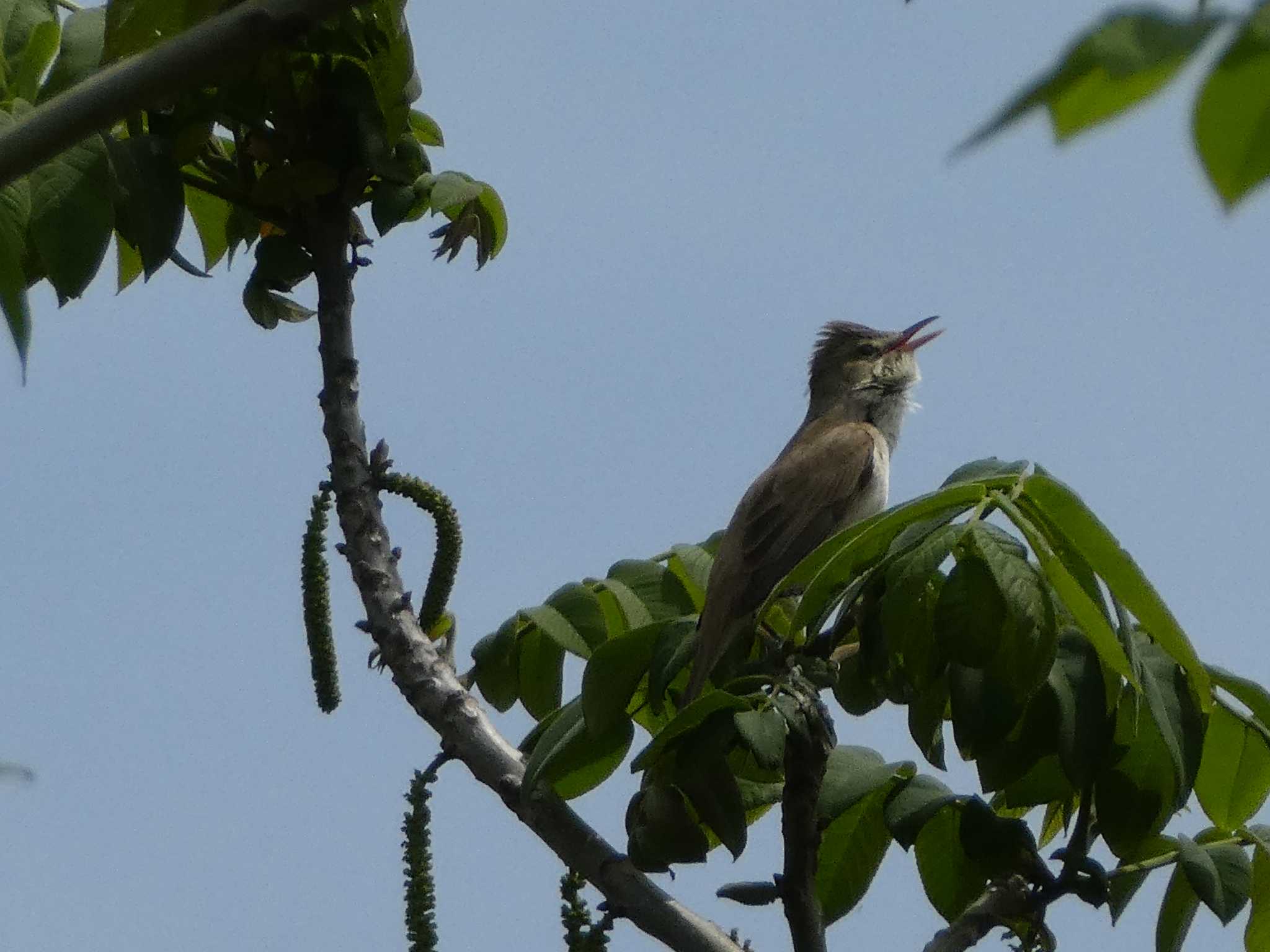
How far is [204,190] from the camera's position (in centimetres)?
386

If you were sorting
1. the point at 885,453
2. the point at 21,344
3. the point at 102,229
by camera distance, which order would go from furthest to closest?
the point at 885,453 < the point at 102,229 < the point at 21,344

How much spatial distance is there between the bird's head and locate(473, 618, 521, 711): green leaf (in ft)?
15.8

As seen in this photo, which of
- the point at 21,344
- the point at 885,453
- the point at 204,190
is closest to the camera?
the point at 21,344

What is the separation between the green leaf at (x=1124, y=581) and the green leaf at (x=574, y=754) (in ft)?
3.18

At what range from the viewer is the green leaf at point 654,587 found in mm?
3953

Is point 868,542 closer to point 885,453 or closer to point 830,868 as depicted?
point 830,868

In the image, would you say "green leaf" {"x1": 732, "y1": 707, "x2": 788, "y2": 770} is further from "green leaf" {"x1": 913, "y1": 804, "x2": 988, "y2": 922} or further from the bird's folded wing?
the bird's folded wing

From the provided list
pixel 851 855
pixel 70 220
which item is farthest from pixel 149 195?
pixel 851 855

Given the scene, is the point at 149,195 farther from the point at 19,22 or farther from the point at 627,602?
the point at 627,602

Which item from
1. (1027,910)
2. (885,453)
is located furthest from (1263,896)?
(885,453)

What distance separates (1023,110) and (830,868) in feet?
8.16

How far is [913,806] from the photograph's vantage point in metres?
3.15

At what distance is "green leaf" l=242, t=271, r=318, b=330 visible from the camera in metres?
4.20

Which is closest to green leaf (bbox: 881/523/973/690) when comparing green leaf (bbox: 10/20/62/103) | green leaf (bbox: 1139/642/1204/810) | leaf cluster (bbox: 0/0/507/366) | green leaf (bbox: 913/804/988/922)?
green leaf (bbox: 1139/642/1204/810)
